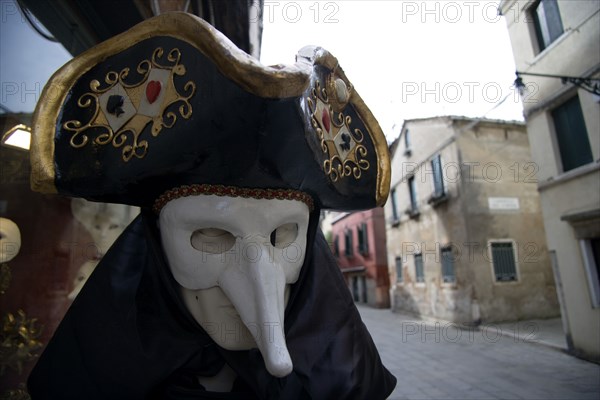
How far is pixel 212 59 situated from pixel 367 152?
2.54ft

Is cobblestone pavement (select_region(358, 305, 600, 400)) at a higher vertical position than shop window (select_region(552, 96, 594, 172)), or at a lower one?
lower

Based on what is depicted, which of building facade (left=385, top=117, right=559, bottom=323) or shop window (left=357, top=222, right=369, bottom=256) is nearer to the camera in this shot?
building facade (left=385, top=117, right=559, bottom=323)

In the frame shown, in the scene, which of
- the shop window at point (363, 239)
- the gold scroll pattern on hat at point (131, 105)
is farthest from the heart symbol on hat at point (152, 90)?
the shop window at point (363, 239)

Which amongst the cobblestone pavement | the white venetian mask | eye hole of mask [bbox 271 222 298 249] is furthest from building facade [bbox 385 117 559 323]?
the white venetian mask

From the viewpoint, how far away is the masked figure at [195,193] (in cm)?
106

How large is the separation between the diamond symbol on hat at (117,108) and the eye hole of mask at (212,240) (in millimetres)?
424

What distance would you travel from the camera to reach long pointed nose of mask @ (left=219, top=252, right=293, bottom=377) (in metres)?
1.09

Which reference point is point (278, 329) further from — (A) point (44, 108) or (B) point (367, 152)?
(A) point (44, 108)

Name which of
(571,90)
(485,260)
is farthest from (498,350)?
(571,90)

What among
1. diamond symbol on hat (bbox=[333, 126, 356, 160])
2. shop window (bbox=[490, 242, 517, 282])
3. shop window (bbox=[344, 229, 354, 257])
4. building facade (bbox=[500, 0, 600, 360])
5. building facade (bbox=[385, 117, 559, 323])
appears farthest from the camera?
shop window (bbox=[344, 229, 354, 257])

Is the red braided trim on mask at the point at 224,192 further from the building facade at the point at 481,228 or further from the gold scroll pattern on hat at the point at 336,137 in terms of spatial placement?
the building facade at the point at 481,228

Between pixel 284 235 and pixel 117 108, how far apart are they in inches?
27.2

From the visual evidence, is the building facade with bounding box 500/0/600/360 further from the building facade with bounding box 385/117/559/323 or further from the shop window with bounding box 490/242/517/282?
the shop window with bounding box 490/242/517/282

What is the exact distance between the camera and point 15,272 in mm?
1714
